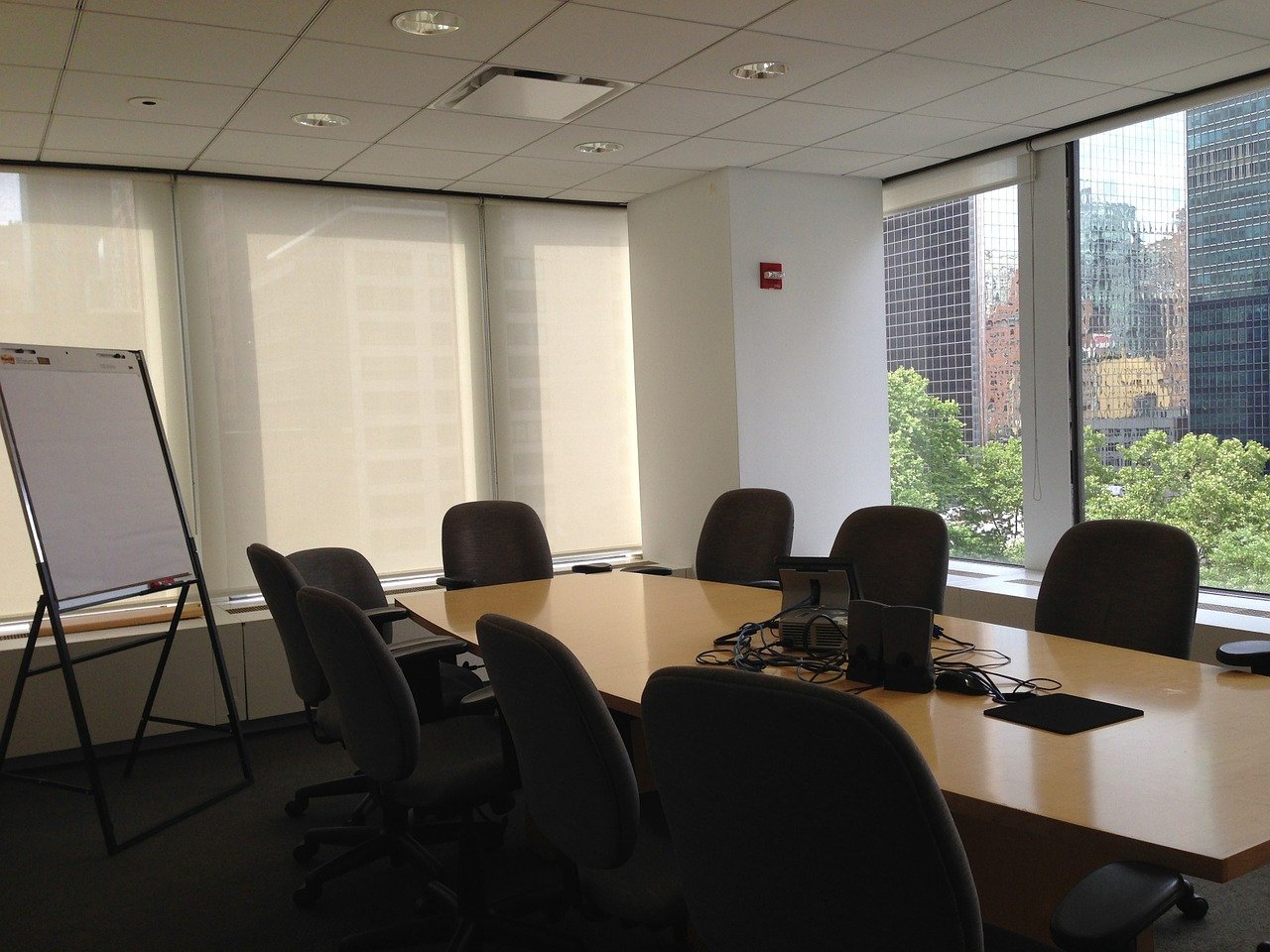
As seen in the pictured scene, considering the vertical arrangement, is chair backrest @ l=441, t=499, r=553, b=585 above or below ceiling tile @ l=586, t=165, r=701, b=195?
below

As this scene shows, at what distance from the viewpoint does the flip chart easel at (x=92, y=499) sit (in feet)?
12.8

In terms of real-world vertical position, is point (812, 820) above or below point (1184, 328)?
below

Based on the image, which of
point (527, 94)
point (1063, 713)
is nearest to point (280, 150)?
point (527, 94)

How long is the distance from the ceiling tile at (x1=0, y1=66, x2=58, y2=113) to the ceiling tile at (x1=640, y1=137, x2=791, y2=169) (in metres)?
2.69

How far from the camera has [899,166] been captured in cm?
587

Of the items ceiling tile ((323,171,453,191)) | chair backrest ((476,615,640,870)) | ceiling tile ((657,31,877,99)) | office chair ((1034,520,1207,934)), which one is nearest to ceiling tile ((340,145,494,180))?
ceiling tile ((323,171,453,191))

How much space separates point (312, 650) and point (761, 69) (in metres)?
2.73

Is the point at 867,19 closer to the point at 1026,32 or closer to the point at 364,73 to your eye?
the point at 1026,32

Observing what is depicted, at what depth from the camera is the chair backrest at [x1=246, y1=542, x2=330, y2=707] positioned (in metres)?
3.36

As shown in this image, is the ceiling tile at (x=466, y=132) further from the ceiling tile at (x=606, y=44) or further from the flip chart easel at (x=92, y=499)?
the flip chart easel at (x=92, y=499)

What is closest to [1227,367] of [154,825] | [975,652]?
[975,652]

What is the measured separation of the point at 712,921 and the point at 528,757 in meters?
0.69

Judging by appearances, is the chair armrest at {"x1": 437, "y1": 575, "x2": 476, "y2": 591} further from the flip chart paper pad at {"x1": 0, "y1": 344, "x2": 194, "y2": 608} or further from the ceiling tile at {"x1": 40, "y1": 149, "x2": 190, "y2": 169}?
the ceiling tile at {"x1": 40, "y1": 149, "x2": 190, "y2": 169}

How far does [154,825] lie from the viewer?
13.2 ft
